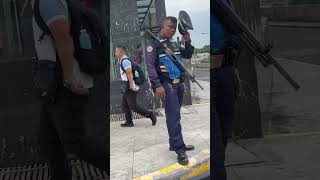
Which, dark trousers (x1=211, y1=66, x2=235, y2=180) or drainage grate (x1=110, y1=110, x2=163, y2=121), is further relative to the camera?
dark trousers (x1=211, y1=66, x2=235, y2=180)

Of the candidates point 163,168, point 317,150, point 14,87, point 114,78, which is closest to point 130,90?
point 114,78

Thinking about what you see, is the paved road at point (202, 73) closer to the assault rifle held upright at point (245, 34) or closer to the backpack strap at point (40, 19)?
the assault rifle held upright at point (245, 34)

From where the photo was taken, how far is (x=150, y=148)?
5.97 feet

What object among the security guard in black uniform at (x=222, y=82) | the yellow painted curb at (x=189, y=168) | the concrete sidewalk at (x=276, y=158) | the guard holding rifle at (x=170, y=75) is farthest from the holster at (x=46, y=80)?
the concrete sidewalk at (x=276, y=158)

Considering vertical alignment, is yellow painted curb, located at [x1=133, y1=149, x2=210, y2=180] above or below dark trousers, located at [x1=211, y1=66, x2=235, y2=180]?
below

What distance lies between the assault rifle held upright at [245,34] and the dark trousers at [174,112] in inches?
13.4

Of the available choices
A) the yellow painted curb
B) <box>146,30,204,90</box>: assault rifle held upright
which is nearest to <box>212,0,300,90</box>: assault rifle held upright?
<box>146,30,204,90</box>: assault rifle held upright

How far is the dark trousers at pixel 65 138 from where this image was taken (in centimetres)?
180

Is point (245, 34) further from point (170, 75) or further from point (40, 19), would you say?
point (40, 19)

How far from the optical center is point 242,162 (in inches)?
82.4

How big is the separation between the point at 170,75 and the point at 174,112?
148mm

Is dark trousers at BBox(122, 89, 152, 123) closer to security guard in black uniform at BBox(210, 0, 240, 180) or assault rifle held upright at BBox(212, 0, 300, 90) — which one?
security guard in black uniform at BBox(210, 0, 240, 180)

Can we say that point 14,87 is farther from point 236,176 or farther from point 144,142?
point 236,176

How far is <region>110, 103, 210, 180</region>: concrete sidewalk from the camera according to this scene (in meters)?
1.80
